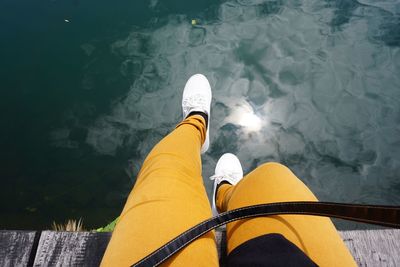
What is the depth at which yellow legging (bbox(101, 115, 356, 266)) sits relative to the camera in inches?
26.2

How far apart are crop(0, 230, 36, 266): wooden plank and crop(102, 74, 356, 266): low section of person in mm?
445

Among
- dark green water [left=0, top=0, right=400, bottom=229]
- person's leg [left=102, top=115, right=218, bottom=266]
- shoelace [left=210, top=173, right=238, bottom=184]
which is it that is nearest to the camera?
person's leg [left=102, top=115, right=218, bottom=266]

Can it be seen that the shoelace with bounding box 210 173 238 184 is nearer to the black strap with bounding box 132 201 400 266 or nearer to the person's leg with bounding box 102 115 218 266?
the person's leg with bounding box 102 115 218 266

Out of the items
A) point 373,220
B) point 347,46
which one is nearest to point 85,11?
point 347,46

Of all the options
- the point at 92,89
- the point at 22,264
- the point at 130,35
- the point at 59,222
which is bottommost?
the point at 22,264

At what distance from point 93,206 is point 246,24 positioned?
168 cm

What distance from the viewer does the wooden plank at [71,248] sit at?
0.98 m

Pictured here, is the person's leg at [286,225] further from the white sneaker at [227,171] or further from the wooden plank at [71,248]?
the white sneaker at [227,171]

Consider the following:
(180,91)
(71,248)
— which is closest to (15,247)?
(71,248)

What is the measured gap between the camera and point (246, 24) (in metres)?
2.38

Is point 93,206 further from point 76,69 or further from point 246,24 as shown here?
point 246,24

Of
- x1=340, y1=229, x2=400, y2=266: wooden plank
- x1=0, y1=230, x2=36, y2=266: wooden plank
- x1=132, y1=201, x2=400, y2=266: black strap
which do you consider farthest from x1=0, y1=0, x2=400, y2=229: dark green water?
x1=132, y1=201, x2=400, y2=266: black strap

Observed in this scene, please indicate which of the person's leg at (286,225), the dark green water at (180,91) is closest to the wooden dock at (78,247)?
the person's leg at (286,225)

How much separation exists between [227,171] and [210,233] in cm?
94
